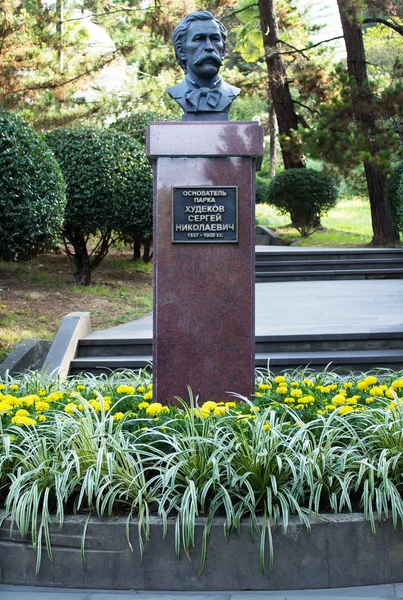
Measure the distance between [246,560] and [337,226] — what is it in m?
21.8

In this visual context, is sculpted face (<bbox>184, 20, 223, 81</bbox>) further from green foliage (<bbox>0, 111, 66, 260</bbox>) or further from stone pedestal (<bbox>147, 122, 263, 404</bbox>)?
green foliage (<bbox>0, 111, 66, 260</bbox>)

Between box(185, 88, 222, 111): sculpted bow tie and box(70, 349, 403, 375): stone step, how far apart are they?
2803 mm

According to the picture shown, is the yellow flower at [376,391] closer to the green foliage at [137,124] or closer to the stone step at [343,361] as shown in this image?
the stone step at [343,361]

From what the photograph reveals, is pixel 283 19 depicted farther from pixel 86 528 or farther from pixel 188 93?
pixel 86 528

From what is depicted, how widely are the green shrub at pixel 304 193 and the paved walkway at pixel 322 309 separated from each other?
5.77 meters

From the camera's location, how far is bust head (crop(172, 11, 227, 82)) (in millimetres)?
5367

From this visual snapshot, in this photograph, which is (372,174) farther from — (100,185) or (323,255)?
(100,185)

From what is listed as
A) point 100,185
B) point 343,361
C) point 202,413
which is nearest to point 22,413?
point 202,413

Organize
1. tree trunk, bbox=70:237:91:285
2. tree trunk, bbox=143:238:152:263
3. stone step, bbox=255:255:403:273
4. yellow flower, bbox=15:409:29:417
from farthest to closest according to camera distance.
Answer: stone step, bbox=255:255:403:273
tree trunk, bbox=143:238:152:263
tree trunk, bbox=70:237:91:285
yellow flower, bbox=15:409:29:417

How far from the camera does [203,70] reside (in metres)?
5.39

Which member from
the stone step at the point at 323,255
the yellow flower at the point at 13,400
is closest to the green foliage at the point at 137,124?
the stone step at the point at 323,255

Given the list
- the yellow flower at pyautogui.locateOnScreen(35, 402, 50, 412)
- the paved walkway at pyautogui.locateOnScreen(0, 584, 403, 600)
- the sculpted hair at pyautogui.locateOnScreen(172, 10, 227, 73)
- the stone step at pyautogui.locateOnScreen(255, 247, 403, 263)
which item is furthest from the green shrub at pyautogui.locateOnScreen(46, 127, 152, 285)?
the paved walkway at pyautogui.locateOnScreen(0, 584, 403, 600)

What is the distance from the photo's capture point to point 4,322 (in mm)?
9305

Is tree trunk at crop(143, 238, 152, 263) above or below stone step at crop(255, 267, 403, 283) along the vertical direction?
above
